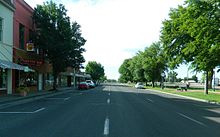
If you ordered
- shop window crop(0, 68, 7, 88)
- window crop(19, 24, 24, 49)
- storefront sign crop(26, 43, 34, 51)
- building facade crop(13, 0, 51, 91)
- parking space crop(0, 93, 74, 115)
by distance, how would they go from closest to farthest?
parking space crop(0, 93, 74, 115)
shop window crop(0, 68, 7, 88)
building facade crop(13, 0, 51, 91)
window crop(19, 24, 24, 49)
storefront sign crop(26, 43, 34, 51)

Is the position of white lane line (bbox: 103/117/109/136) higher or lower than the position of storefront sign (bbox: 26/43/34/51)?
lower

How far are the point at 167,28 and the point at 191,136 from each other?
107ft

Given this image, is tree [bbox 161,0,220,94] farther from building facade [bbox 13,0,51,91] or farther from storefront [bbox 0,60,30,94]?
building facade [bbox 13,0,51,91]

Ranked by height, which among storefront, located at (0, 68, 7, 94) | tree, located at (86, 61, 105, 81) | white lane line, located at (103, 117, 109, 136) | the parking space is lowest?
the parking space

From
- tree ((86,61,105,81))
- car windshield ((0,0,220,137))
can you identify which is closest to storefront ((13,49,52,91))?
car windshield ((0,0,220,137))

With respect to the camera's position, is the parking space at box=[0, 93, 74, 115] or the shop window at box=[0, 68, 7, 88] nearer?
the parking space at box=[0, 93, 74, 115]

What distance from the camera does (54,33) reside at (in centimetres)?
4572

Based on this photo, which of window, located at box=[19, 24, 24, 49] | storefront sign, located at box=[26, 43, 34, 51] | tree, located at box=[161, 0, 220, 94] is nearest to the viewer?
tree, located at box=[161, 0, 220, 94]

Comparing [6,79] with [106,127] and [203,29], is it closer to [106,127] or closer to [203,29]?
[203,29]

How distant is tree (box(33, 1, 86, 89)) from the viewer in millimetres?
44625

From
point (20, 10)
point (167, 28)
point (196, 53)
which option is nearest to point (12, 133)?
point (196, 53)

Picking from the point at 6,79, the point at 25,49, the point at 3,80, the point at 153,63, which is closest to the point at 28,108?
the point at 3,80

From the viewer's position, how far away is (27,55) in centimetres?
4334

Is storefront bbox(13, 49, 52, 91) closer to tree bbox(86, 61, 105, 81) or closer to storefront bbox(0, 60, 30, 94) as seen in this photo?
storefront bbox(0, 60, 30, 94)
